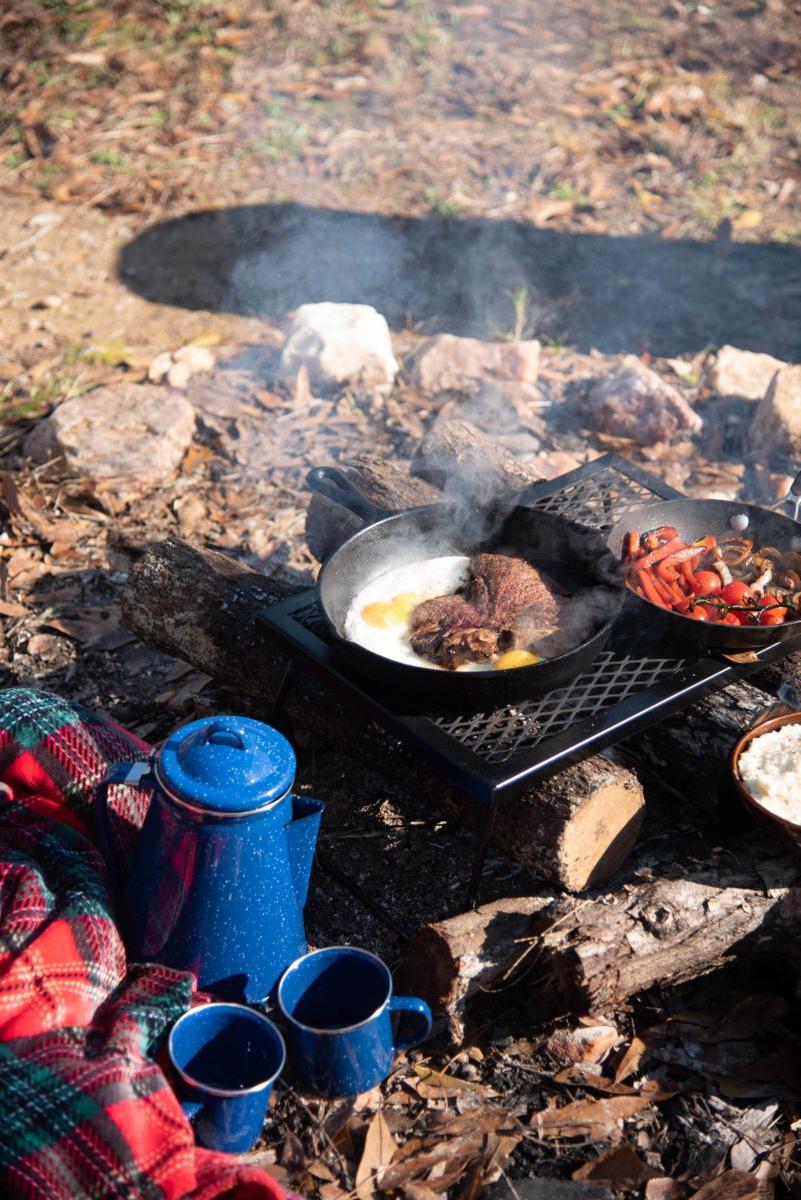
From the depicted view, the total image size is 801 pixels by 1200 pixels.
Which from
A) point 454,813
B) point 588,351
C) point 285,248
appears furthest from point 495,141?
point 454,813

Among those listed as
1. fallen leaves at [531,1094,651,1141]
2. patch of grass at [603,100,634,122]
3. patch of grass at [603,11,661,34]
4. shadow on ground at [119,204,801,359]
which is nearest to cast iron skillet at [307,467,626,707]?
fallen leaves at [531,1094,651,1141]

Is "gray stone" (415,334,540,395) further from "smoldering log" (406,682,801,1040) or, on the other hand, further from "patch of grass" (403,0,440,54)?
"patch of grass" (403,0,440,54)

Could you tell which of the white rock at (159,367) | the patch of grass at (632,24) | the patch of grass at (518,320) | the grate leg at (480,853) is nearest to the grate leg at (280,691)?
the grate leg at (480,853)

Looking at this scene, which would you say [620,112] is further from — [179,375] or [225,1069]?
[225,1069]

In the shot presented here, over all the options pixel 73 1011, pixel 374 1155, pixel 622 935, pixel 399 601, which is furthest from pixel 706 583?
pixel 73 1011

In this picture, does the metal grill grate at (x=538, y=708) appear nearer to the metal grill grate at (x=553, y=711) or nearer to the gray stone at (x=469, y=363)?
the metal grill grate at (x=553, y=711)

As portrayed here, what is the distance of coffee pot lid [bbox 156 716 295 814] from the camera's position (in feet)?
10.0

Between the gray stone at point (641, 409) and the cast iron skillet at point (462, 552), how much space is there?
2648 mm

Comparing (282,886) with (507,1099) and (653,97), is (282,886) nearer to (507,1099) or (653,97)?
(507,1099)

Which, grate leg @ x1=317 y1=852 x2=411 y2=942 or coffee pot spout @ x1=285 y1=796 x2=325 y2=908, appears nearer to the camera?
Answer: coffee pot spout @ x1=285 y1=796 x2=325 y2=908

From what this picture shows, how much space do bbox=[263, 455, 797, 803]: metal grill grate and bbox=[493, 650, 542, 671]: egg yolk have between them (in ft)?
0.47

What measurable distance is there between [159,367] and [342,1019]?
5531 mm

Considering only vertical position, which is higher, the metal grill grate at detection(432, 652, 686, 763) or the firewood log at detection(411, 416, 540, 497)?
the metal grill grate at detection(432, 652, 686, 763)

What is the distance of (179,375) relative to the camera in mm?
7512
